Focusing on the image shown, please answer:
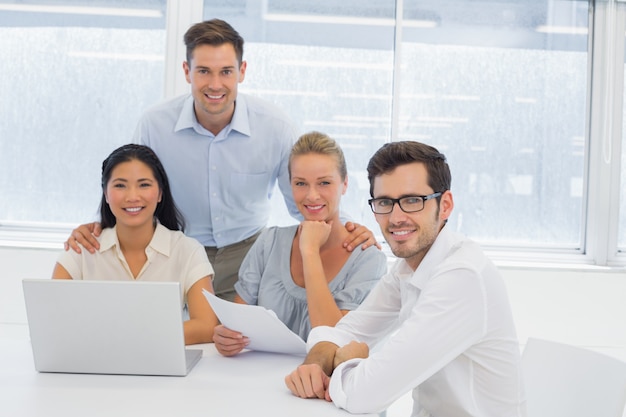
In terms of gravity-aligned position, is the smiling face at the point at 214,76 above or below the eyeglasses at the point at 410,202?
above

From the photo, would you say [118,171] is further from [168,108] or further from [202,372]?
[202,372]

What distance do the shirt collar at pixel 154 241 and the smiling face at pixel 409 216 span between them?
0.86 metres

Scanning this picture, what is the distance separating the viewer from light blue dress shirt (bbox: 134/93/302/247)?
2561 mm

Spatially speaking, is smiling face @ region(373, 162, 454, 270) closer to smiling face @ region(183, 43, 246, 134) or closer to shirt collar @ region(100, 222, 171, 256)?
shirt collar @ region(100, 222, 171, 256)

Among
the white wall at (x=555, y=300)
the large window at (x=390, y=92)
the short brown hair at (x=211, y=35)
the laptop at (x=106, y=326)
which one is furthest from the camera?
the large window at (x=390, y=92)

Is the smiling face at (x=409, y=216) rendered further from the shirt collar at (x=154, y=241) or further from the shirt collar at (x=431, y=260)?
the shirt collar at (x=154, y=241)

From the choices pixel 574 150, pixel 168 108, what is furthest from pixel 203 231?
pixel 574 150

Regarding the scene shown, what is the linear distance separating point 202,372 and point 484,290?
68 centimetres

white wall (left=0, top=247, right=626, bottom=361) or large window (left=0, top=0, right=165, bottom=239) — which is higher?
large window (left=0, top=0, right=165, bottom=239)

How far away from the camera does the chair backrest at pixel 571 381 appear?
1.55m

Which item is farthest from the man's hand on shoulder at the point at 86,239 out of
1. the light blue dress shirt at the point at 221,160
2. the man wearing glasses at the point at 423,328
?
the man wearing glasses at the point at 423,328

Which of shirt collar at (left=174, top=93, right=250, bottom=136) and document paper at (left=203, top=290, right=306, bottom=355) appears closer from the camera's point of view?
document paper at (left=203, top=290, right=306, bottom=355)

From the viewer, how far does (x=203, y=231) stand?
264 cm

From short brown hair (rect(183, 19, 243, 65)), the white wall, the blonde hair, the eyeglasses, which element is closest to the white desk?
the eyeglasses
